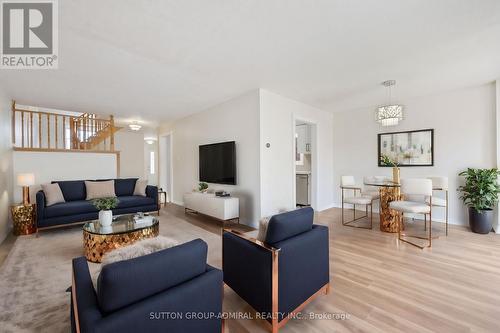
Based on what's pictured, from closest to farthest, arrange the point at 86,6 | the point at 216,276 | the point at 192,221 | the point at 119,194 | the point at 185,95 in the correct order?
the point at 216,276
the point at 86,6
the point at 185,95
the point at 192,221
the point at 119,194

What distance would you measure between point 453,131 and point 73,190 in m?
7.52

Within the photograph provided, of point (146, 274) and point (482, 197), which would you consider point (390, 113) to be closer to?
point (482, 197)

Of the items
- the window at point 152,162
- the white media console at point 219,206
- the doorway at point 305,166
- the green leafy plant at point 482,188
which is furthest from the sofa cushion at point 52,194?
the green leafy plant at point 482,188

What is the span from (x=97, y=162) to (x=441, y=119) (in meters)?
7.51

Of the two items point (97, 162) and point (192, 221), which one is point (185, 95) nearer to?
point (192, 221)

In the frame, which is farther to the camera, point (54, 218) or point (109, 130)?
point (109, 130)

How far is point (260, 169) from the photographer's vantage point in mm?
4023

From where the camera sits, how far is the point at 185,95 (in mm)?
4395

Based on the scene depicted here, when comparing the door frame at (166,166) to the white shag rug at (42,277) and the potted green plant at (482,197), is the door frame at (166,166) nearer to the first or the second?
the white shag rug at (42,277)

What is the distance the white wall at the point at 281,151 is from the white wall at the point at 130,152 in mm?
5775

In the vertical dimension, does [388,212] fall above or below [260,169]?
below

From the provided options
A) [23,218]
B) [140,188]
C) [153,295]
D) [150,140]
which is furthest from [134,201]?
[150,140]

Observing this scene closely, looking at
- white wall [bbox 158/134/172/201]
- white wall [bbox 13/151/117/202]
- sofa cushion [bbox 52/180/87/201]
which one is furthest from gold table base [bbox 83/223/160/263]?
white wall [bbox 158/134/172/201]

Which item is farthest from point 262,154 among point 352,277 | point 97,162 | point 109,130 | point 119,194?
point 109,130
